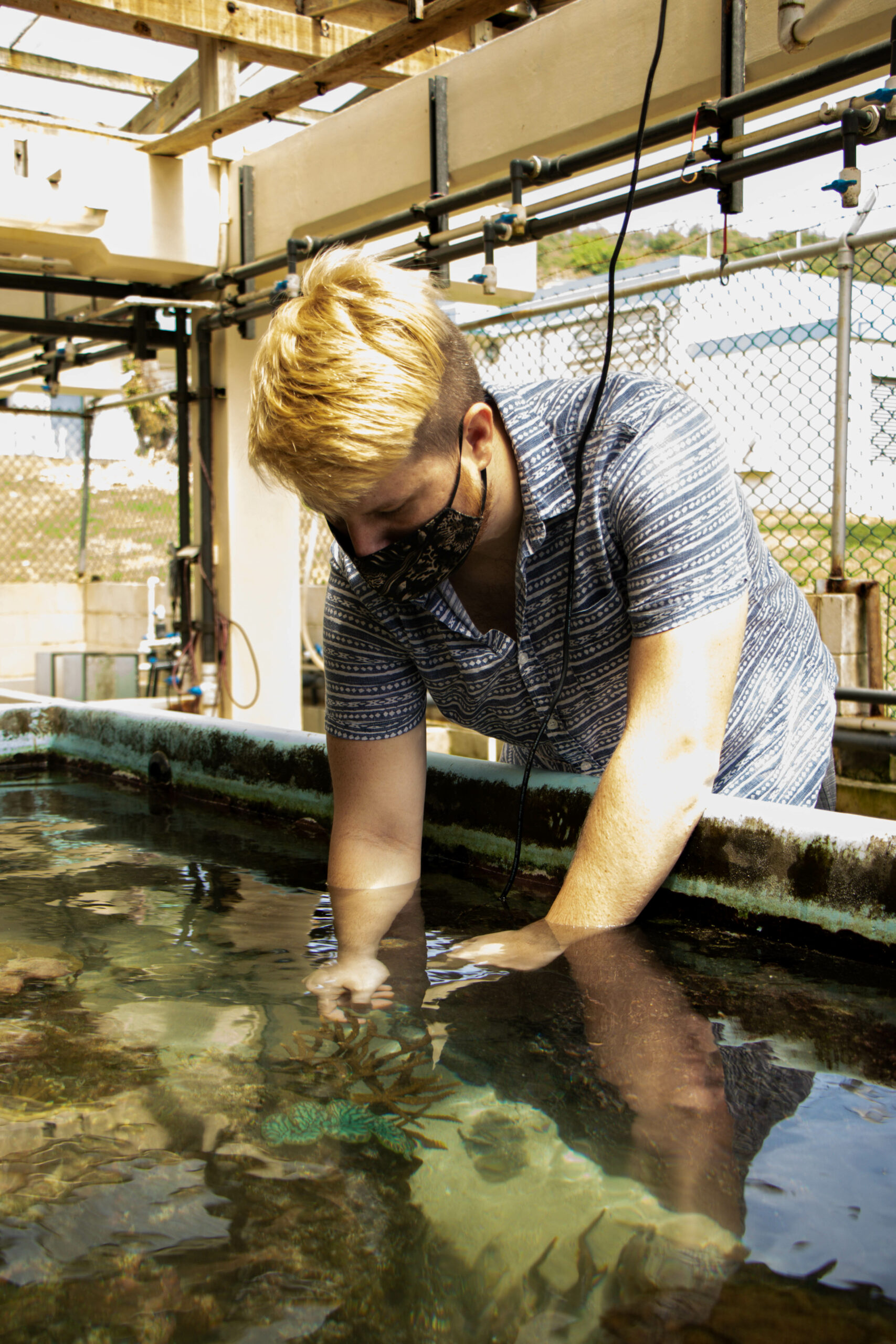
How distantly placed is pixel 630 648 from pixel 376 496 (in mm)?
398

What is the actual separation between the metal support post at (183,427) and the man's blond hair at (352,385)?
13.1 feet

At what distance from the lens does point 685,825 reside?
4.95ft

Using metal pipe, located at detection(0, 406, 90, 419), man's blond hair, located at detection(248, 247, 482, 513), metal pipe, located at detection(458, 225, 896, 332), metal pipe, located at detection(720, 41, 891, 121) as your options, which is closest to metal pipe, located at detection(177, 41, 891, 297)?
metal pipe, located at detection(720, 41, 891, 121)

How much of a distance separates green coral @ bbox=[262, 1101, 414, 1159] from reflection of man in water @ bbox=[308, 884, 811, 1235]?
0.13 m

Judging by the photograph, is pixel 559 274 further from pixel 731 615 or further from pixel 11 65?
pixel 731 615

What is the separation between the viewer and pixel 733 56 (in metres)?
2.70

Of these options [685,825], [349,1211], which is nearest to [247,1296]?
[349,1211]

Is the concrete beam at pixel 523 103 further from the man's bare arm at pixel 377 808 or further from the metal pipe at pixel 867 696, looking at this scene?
the man's bare arm at pixel 377 808

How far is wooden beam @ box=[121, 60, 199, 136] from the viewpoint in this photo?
4.95 meters

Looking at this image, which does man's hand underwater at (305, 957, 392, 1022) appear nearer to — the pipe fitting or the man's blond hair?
the man's blond hair

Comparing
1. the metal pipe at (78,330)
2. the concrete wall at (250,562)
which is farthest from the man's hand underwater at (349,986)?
the metal pipe at (78,330)

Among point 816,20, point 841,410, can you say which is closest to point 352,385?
point 816,20

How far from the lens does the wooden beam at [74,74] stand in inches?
193

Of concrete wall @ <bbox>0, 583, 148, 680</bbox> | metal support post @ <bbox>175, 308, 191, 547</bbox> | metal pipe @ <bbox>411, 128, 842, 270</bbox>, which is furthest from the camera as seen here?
concrete wall @ <bbox>0, 583, 148, 680</bbox>
